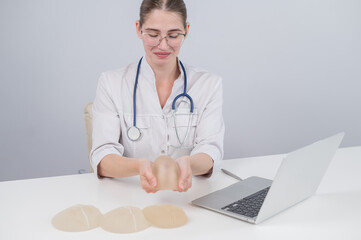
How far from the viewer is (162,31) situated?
1.58 m

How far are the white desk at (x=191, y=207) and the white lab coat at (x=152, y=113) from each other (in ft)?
0.61

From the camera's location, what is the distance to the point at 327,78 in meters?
3.25

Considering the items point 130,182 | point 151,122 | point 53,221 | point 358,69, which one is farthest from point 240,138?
point 53,221

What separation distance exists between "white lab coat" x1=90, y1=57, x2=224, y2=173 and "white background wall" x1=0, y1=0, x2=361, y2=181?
1.12 m

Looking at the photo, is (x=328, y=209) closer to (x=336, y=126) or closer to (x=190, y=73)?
(x=190, y=73)

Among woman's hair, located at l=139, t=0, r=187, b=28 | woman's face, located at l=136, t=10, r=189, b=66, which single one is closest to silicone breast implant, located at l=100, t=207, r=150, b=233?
woman's face, located at l=136, t=10, r=189, b=66

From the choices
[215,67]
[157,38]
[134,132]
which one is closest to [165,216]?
[134,132]

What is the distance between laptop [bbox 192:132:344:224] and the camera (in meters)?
1.08

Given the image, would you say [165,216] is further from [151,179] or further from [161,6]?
[161,6]

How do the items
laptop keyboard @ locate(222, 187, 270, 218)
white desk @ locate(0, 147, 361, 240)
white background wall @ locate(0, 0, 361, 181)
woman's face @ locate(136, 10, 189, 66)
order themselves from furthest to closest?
white background wall @ locate(0, 0, 361, 181), woman's face @ locate(136, 10, 189, 66), laptop keyboard @ locate(222, 187, 270, 218), white desk @ locate(0, 147, 361, 240)

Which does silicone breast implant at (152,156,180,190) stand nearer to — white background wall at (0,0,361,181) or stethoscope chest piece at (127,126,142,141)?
stethoscope chest piece at (127,126,142,141)

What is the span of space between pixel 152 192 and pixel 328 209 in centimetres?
50

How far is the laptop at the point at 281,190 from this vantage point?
3.53 feet

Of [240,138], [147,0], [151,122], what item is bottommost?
[240,138]
